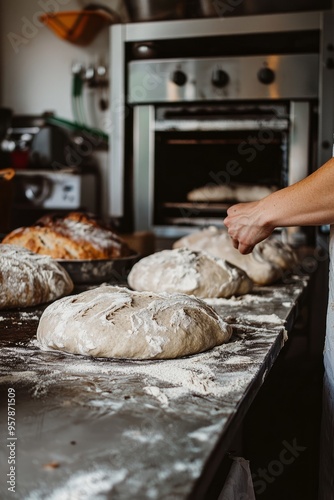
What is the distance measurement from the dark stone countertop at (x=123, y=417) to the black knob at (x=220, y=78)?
6.36 feet

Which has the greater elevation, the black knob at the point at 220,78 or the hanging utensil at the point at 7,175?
the black knob at the point at 220,78

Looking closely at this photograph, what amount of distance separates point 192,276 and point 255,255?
37 centimetres

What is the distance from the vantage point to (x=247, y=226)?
1.21 meters

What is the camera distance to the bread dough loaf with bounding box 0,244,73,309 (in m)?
1.32

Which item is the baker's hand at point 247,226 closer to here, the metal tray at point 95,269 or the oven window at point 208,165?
the metal tray at point 95,269

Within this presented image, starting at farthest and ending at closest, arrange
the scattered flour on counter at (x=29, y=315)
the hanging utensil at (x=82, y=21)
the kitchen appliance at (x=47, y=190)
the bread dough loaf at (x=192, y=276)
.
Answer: the hanging utensil at (x=82, y=21) → the kitchen appliance at (x=47, y=190) → the bread dough loaf at (x=192, y=276) → the scattered flour on counter at (x=29, y=315)

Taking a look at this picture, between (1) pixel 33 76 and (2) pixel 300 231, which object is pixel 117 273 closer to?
(2) pixel 300 231

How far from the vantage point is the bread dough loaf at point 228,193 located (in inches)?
110

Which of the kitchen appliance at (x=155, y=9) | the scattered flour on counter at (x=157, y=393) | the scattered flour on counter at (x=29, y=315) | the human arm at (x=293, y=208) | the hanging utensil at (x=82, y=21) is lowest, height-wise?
the scattered flour on counter at (x=29, y=315)

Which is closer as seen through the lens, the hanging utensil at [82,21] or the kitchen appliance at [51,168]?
the kitchen appliance at [51,168]

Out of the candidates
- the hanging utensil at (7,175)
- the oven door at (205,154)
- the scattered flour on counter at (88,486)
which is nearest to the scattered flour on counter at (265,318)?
the scattered flour on counter at (88,486)

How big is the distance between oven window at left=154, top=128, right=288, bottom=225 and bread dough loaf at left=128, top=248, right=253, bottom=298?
1.28 meters

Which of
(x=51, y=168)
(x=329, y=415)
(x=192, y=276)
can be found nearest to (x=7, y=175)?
(x=192, y=276)

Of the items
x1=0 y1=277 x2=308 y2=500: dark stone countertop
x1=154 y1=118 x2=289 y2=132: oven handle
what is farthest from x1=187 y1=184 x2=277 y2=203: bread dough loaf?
x1=0 y1=277 x2=308 y2=500: dark stone countertop
